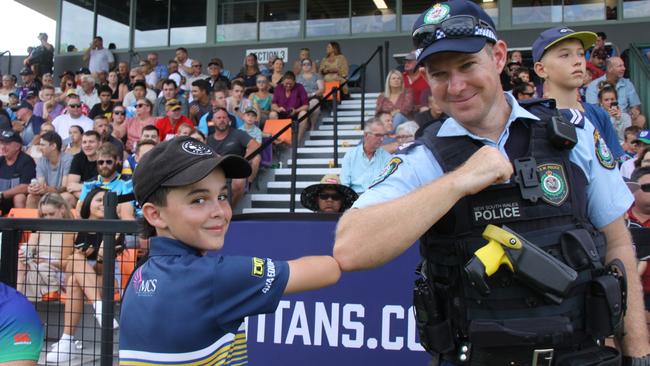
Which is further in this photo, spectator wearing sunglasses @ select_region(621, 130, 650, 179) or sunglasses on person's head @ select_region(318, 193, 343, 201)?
spectator wearing sunglasses @ select_region(621, 130, 650, 179)

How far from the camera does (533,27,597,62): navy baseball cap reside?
3143 millimetres

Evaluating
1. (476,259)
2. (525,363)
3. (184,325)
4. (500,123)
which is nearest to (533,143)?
(500,123)

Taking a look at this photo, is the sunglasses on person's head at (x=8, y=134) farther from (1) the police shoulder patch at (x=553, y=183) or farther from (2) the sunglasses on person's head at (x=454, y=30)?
(1) the police shoulder patch at (x=553, y=183)

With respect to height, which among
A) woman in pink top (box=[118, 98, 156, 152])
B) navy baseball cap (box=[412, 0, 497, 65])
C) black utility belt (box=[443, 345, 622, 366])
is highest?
woman in pink top (box=[118, 98, 156, 152])

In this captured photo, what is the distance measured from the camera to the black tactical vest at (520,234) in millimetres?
1598

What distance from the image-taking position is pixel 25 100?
13.5 m

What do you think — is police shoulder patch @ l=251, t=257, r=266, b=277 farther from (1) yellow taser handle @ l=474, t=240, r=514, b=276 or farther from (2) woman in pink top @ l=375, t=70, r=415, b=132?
(2) woman in pink top @ l=375, t=70, r=415, b=132

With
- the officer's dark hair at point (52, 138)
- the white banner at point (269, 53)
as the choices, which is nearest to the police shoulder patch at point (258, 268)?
the officer's dark hair at point (52, 138)

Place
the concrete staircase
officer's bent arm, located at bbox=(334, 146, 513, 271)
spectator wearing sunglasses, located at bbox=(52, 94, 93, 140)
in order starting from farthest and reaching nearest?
spectator wearing sunglasses, located at bbox=(52, 94, 93, 140)
the concrete staircase
officer's bent arm, located at bbox=(334, 146, 513, 271)

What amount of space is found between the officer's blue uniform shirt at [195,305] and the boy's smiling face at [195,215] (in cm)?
9

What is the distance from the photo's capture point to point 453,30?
64.8 inches

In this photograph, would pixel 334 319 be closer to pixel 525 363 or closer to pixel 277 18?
pixel 525 363

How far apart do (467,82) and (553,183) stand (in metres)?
0.38

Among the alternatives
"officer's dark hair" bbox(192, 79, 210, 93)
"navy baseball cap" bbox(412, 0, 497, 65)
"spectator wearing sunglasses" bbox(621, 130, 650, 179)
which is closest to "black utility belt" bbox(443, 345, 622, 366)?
"navy baseball cap" bbox(412, 0, 497, 65)
